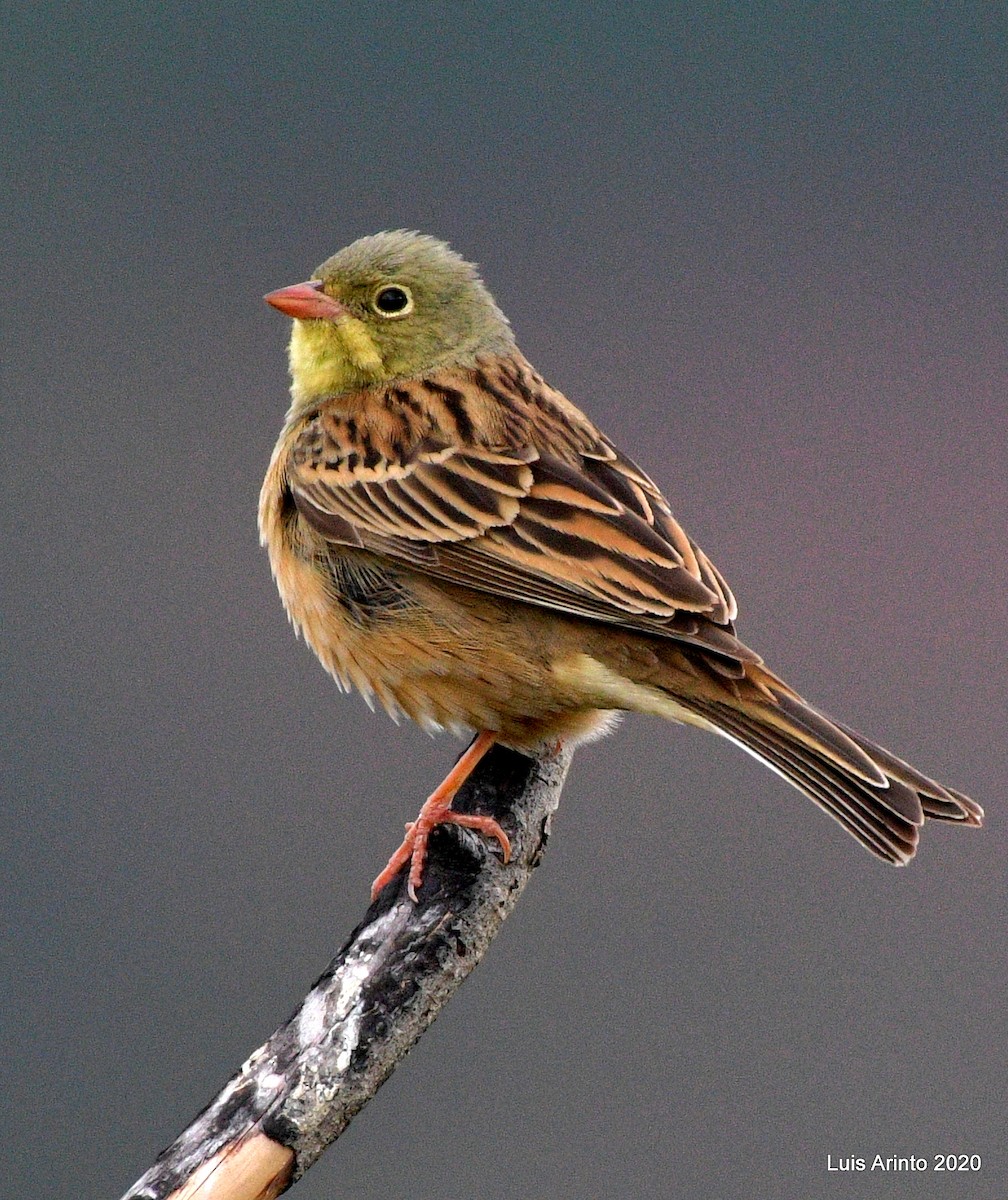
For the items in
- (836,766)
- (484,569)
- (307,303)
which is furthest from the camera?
(307,303)

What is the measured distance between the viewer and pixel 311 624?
4.93m

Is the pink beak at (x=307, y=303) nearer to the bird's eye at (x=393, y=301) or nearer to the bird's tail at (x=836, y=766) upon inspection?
the bird's eye at (x=393, y=301)

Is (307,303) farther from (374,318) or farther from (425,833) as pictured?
(425,833)

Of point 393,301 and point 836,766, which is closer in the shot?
point 836,766

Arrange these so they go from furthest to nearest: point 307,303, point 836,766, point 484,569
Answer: point 307,303 < point 484,569 < point 836,766

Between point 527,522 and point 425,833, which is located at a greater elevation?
point 527,522

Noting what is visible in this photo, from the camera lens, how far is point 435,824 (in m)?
4.62

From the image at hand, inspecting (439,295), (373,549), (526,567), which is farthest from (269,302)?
(526,567)

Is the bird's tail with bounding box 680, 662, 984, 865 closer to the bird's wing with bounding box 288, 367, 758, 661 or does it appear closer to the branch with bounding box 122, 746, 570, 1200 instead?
the bird's wing with bounding box 288, 367, 758, 661

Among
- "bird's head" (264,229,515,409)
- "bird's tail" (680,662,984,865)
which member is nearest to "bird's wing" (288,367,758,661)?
"bird's tail" (680,662,984,865)

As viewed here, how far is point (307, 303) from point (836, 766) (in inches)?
92.8

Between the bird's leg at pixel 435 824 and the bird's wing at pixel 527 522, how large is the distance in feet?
2.05

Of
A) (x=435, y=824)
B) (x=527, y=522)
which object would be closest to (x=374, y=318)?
(x=527, y=522)

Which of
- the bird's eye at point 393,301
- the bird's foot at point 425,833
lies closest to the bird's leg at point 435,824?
the bird's foot at point 425,833
